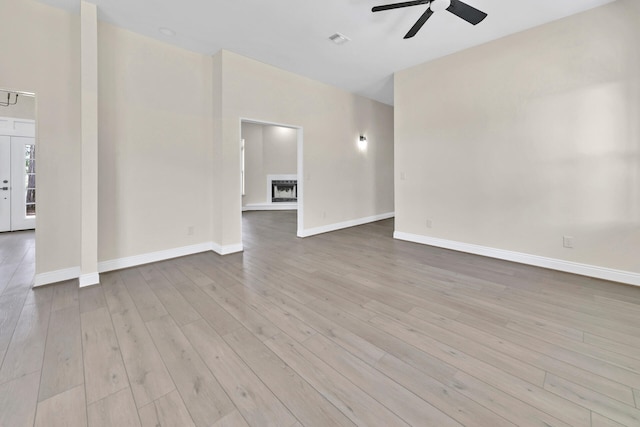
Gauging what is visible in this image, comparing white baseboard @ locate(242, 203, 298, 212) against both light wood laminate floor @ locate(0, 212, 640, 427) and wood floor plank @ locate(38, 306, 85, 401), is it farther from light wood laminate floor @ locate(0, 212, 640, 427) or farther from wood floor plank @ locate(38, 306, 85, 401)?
wood floor plank @ locate(38, 306, 85, 401)

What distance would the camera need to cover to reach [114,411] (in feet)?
4.02

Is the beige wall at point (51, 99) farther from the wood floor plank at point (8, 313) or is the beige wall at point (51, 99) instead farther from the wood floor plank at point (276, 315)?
the wood floor plank at point (276, 315)

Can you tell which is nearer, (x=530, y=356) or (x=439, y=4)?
(x=530, y=356)

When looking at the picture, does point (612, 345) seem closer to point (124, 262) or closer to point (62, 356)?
point (62, 356)

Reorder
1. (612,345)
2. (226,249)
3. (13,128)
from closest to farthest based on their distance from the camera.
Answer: (612,345)
(226,249)
(13,128)

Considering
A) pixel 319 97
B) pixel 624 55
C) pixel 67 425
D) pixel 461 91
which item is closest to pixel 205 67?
pixel 319 97

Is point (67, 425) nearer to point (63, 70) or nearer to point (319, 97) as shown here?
point (63, 70)

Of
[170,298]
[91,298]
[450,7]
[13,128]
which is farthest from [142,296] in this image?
[13,128]

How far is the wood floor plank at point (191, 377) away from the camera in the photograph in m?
1.23

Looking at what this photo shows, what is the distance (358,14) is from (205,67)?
2.24 meters

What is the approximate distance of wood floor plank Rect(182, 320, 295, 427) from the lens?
1.21 m

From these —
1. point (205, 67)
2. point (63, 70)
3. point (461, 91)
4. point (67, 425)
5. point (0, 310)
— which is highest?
point (205, 67)

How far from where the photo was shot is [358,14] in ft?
9.19

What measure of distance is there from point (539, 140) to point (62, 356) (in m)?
4.88
